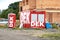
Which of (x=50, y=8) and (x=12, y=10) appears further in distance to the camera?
(x=12, y=10)

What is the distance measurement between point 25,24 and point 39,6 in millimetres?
10344

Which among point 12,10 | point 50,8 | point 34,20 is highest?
point 12,10

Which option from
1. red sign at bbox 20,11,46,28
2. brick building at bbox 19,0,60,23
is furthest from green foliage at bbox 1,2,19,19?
red sign at bbox 20,11,46,28

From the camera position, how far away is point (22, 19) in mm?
37625

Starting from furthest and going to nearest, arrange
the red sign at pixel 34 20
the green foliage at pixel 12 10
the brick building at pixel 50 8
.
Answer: the green foliage at pixel 12 10, the brick building at pixel 50 8, the red sign at pixel 34 20

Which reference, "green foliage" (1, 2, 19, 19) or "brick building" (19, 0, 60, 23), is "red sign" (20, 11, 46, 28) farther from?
"green foliage" (1, 2, 19, 19)

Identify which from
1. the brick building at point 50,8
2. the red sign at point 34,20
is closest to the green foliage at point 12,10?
the brick building at point 50,8

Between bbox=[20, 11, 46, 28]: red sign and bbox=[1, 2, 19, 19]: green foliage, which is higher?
bbox=[1, 2, 19, 19]: green foliage

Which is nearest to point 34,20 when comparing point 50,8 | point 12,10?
point 50,8

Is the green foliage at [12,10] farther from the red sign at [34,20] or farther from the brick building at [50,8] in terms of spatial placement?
the red sign at [34,20]

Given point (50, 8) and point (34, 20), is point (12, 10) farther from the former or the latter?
point (34, 20)

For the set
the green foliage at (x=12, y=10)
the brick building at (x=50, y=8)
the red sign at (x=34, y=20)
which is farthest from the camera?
the green foliage at (x=12, y=10)

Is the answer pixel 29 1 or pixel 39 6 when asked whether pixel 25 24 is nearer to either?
pixel 39 6

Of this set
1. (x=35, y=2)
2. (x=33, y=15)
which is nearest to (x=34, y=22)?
(x=33, y=15)
